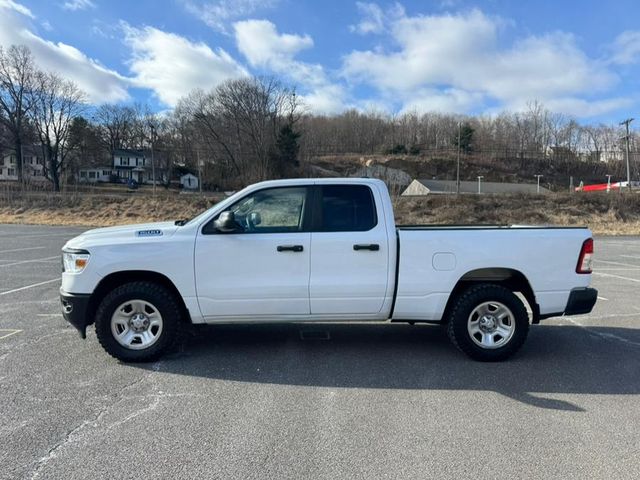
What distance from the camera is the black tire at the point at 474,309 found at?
498 cm

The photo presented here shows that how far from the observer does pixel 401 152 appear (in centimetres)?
11044

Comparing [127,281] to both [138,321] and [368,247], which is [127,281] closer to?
[138,321]

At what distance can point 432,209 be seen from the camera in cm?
3641

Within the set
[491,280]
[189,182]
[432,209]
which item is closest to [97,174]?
[189,182]

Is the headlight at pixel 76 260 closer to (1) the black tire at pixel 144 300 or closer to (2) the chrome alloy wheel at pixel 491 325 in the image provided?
(1) the black tire at pixel 144 300

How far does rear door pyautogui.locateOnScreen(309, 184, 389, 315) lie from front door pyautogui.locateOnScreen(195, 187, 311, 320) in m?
0.13

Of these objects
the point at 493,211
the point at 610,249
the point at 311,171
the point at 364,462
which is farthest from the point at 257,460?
the point at 311,171

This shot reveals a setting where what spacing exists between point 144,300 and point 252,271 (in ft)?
Answer: 3.91

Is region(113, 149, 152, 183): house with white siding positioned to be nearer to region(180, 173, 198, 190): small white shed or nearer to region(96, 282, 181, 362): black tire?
region(180, 173, 198, 190): small white shed

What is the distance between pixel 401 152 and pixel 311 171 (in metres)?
31.8

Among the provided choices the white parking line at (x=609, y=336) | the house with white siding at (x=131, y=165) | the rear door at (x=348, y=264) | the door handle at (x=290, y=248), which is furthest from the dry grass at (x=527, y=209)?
the house with white siding at (x=131, y=165)

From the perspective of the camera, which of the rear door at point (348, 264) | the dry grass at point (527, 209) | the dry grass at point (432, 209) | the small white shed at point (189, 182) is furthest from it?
the small white shed at point (189, 182)

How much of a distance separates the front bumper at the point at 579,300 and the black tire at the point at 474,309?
1.68 ft

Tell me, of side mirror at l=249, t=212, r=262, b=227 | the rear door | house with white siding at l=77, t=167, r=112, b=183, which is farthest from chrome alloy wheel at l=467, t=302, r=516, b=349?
house with white siding at l=77, t=167, r=112, b=183
